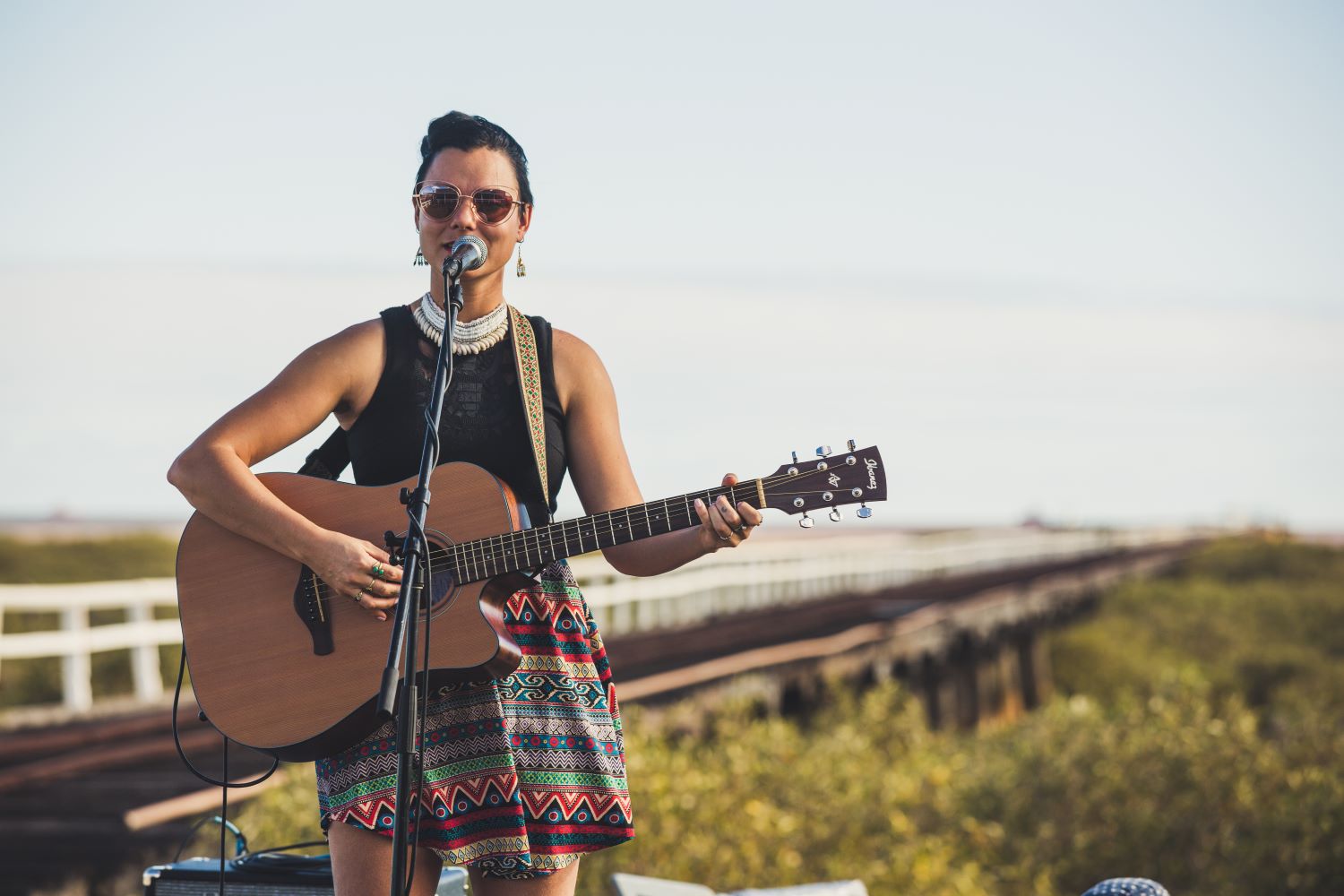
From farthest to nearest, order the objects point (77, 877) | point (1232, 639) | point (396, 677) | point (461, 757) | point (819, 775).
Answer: point (1232, 639), point (819, 775), point (77, 877), point (461, 757), point (396, 677)

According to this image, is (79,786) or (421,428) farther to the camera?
(79,786)

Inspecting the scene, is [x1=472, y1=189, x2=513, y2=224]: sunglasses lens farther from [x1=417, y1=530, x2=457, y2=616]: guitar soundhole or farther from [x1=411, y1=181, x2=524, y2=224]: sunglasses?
[x1=417, y1=530, x2=457, y2=616]: guitar soundhole

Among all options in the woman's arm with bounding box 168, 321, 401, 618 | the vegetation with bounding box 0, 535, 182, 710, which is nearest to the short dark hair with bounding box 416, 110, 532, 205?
the woman's arm with bounding box 168, 321, 401, 618

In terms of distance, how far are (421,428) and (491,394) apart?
17cm

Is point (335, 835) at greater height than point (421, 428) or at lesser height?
lesser

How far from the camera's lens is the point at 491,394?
3.10 meters

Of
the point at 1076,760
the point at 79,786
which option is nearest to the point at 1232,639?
the point at 1076,760

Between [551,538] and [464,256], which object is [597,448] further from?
[464,256]

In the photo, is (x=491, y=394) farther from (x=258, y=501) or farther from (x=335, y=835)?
(x=335, y=835)

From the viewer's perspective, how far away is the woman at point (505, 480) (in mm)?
2906

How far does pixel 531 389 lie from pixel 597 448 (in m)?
0.21

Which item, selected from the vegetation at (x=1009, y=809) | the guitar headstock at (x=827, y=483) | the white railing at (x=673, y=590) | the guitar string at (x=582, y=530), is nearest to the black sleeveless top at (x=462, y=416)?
the guitar string at (x=582, y=530)

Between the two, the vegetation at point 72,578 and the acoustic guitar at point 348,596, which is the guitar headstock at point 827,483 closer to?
the acoustic guitar at point 348,596

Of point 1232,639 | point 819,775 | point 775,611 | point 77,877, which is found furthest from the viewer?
point 1232,639
